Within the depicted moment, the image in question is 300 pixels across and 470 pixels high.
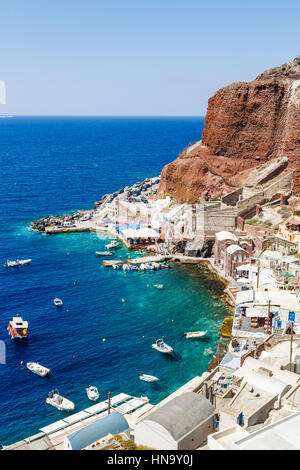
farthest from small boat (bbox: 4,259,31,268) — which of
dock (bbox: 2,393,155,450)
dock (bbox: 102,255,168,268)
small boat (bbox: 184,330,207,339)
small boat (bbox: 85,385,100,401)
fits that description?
dock (bbox: 2,393,155,450)

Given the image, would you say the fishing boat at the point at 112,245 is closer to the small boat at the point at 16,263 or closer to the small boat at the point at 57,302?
the small boat at the point at 16,263

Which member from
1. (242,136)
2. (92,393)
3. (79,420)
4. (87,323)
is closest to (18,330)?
(87,323)

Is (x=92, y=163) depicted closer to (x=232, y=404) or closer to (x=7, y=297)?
(x=7, y=297)

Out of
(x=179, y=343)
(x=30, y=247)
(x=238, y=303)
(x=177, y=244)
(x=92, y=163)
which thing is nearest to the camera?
(x=179, y=343)

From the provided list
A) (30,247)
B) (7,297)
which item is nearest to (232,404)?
(7,297)

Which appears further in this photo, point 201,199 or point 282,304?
point 201,199

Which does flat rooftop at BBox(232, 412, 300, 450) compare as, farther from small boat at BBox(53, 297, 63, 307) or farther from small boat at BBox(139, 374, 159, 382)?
small boat at BBox(53, 297, 63, 307)
